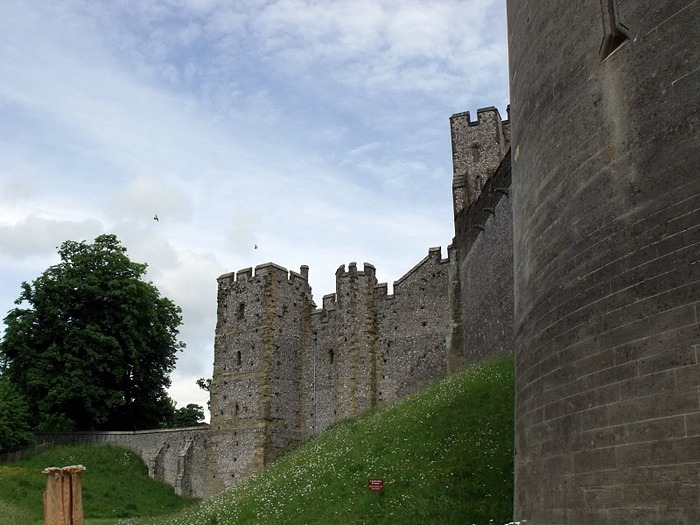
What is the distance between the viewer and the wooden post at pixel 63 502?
6277 millimetres

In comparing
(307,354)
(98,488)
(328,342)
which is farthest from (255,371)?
(98,488)

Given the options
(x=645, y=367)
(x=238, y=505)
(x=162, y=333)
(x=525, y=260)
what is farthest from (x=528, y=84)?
(x=162, y=333)

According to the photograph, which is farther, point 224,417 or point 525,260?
point 224,417

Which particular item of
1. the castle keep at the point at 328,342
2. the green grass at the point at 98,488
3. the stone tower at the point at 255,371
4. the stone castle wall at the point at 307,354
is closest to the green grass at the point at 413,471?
the green grass at the point at 98,488

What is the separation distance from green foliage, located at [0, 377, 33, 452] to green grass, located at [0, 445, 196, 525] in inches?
52.9

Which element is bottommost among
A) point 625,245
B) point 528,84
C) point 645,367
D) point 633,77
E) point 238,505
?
point 238,505

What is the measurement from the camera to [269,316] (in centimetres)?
3369

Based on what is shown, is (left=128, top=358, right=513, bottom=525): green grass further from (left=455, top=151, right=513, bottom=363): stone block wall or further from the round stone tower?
the round stone tower

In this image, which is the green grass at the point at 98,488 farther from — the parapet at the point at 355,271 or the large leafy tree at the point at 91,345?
the parapet at the point at 355,271

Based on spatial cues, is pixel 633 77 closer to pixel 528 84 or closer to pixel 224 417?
pixel 528 84

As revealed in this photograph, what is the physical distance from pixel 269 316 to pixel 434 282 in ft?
24.3

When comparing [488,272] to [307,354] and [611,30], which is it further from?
[611,30]

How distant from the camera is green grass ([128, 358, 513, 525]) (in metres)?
14.0

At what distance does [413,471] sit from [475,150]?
61.2 ft
